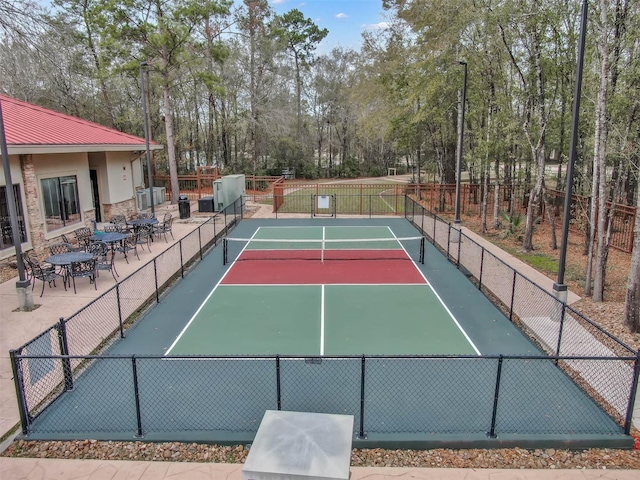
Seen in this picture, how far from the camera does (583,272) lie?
46.8ft

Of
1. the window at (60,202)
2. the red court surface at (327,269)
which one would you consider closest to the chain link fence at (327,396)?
the red court surface at (327,269)

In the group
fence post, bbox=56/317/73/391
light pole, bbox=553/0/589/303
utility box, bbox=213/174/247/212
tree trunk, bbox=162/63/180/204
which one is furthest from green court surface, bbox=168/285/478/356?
tree trunk, bbox=162/63/180/204

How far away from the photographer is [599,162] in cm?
1070

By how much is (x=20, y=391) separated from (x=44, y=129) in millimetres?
13240

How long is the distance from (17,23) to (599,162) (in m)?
12.6

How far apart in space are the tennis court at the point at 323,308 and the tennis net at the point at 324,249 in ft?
0.12

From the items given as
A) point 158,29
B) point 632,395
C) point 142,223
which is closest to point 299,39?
point 158,29

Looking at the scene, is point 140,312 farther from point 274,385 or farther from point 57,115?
point 57,115

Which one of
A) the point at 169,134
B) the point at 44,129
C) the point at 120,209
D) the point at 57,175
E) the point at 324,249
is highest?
the point at 169,134

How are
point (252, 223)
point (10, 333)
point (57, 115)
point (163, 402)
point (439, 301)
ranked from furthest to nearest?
1. point (252, 223)
2. point (57, 115)
3. point (439, 301)
4. point (10, 333)
5. point (163, 402)

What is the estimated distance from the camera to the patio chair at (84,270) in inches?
460

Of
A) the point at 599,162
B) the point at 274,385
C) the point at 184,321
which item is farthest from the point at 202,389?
the point at 599,162

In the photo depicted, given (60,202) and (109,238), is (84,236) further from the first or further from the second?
(60,202)

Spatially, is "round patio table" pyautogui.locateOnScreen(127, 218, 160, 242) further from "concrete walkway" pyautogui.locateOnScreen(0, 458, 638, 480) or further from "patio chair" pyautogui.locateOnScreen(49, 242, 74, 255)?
"concrete walkway" pyautogui.locateOnScreen(0, 458, 638, 480)
